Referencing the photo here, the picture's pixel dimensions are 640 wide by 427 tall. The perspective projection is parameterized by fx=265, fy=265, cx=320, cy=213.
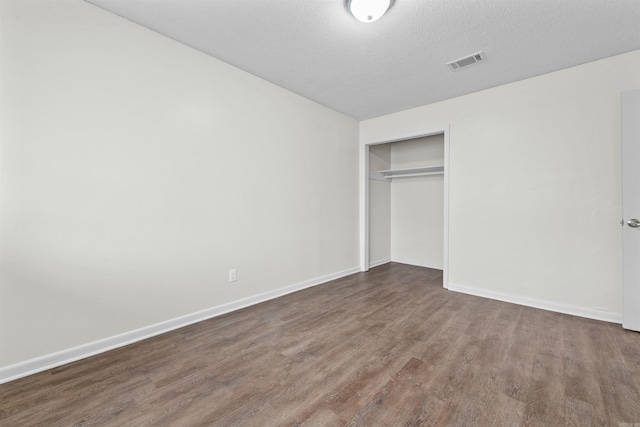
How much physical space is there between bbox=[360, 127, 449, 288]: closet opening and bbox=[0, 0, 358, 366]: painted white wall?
1878 mm

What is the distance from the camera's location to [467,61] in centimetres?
265

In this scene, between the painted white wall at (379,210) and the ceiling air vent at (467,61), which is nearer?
the ceiling air vent at (467,61)

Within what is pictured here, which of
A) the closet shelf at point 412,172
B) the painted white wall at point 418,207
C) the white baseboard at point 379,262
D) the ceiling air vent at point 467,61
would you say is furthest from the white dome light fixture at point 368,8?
the white baseboard at point 379,262

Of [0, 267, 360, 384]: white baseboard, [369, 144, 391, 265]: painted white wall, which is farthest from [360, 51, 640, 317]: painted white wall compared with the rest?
[0, 267, 360, 384]: white baseboard

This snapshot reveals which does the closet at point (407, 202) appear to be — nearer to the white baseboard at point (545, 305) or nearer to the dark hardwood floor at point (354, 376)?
the white baseboard at point (545, 305)

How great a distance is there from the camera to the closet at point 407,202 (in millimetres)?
4621

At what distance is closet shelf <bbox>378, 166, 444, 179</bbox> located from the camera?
438 cm

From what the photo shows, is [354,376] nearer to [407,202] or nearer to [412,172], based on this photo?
[412,172]

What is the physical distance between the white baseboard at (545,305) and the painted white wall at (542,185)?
1.3 inches

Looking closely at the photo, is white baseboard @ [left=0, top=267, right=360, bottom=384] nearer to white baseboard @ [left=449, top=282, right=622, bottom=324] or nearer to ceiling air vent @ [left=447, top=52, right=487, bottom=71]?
white baseboard @ [left=449, top=282, right=622, bottom=324]

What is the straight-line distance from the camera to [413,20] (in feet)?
6.77

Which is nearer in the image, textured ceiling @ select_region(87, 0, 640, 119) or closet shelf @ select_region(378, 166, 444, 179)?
textured ceiling @ select_region(87, 0, 640, 119)

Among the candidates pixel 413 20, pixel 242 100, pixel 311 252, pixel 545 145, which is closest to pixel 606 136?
pixel 545 145

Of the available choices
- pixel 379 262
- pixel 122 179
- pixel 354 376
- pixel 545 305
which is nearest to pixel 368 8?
pixel 122 179
